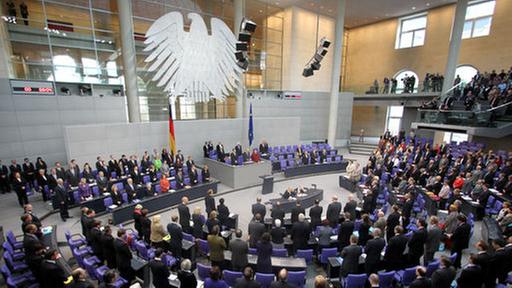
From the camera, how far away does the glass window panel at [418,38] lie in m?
20.7

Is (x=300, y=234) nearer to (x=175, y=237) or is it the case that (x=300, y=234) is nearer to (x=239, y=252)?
(x=239, y=252)

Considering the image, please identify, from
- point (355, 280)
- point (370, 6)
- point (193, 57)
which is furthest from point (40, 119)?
point (370, 6)

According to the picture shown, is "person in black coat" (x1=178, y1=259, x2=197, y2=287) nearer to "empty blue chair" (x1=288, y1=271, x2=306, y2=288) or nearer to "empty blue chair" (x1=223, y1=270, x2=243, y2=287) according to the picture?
"empty blue chair" (x1=223, y1=270, x2=243, y2=287)

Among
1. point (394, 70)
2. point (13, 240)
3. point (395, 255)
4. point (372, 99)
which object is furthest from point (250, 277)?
point (394, 70)

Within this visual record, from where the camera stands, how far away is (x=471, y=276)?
4.27 m

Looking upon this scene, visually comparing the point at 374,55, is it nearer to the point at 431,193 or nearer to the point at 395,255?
the point at 431,193

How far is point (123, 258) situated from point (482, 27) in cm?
2420

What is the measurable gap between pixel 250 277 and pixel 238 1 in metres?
16.3

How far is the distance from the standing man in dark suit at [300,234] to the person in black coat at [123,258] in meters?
3.49

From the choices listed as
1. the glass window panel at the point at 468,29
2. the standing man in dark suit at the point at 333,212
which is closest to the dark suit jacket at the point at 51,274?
the standing man in dark suit at the point at 333,212

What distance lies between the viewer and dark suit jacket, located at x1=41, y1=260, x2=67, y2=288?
414 cm

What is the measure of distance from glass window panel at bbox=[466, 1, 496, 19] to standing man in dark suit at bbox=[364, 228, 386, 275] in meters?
20.5

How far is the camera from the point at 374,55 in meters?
23.8

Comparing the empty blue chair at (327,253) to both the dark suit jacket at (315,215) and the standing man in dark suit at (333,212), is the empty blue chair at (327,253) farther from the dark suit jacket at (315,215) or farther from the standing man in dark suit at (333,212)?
the standing man in dark suit at (333,212)
